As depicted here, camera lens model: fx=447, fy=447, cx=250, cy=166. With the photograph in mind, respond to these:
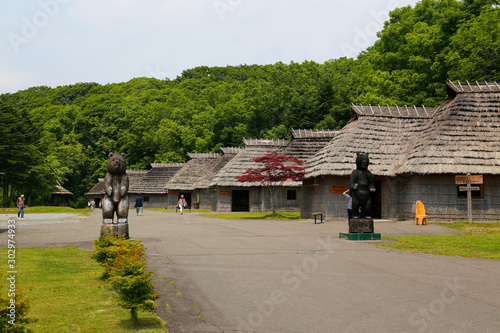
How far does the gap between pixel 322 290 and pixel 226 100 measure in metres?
74.0

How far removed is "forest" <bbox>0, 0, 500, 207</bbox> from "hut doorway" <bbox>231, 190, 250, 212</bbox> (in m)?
13.2

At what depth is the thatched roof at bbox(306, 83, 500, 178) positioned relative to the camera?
25641mm

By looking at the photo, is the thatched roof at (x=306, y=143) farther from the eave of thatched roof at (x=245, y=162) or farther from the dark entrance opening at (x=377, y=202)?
the dark entrance opening at (x=377, y=202)

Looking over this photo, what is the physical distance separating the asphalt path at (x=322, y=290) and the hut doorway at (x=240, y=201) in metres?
39.4

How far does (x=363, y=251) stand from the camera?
13148 mm

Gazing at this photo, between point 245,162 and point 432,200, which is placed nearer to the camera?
point 432,200

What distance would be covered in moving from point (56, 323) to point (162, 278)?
3.07 meters

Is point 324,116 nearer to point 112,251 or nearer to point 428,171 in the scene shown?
point 428,171

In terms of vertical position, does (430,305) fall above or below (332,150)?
below

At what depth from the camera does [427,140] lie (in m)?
27.3

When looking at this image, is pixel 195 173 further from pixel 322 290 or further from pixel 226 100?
pixel 322 290

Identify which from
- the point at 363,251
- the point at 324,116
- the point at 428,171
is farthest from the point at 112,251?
the point at 324,116

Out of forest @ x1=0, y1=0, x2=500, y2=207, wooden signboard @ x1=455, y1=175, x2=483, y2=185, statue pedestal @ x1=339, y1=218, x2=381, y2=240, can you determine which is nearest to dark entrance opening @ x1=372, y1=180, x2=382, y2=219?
wooden signboard @ x1=455, y1=175, x2=483, y2=185

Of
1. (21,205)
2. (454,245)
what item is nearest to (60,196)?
(21,205)
